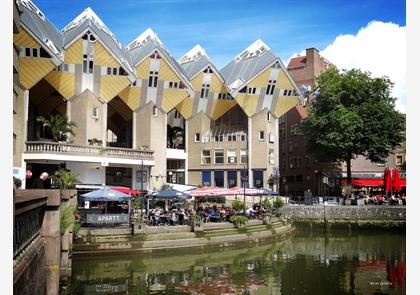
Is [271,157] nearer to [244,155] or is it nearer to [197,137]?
[244,155]

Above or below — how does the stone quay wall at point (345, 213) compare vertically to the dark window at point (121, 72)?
below

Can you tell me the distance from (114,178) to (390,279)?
39.9 metres

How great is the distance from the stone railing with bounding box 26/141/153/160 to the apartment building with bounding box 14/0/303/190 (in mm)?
107

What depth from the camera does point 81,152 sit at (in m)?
53.7

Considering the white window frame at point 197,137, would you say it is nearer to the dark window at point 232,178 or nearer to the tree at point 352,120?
the dark window at point 232,178

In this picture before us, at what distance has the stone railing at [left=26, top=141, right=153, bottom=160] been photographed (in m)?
51.1

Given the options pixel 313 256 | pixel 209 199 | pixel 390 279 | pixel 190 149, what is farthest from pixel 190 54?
pixel 390 279

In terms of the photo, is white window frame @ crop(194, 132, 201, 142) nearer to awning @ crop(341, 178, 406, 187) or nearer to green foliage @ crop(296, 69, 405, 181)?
green foliage @ crop(296, 69, 405, 181)

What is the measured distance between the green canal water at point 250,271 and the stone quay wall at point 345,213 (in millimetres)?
15911

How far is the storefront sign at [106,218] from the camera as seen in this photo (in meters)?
37.2

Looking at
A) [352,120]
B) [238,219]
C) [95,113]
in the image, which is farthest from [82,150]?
[352,120]

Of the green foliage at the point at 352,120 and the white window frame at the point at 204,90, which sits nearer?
the green foliage at the point at 352,120

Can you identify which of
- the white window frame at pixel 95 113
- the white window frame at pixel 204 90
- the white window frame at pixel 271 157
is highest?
the white window frame at pixel 204 90

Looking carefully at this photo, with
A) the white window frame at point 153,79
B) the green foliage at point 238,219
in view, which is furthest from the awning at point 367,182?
the green foliage at point 238,219
